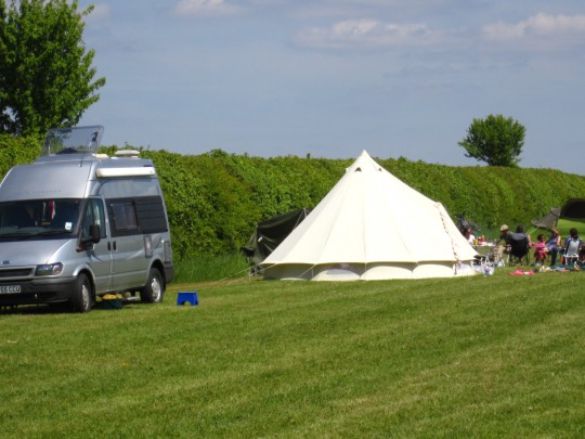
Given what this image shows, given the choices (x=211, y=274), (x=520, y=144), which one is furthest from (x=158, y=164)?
(x=520, y=144)

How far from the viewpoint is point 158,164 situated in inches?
1166

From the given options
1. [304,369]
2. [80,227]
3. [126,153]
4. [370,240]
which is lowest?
[304,369]

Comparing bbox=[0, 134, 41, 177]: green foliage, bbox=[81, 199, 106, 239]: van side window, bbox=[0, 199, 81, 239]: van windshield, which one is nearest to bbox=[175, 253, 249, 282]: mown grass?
bbox=[0, 134, 41, 177]: green foliage

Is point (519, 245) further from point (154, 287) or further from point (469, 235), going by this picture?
point (154, 287)

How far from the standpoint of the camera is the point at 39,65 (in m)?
36.1

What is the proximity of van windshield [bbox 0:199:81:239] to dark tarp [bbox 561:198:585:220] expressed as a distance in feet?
69.8

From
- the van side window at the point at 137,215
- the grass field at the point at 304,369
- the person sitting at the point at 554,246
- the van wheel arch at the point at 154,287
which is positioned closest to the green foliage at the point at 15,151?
the van side window at the point at 137,215

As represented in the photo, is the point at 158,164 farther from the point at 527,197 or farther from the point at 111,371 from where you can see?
the point at 527,197

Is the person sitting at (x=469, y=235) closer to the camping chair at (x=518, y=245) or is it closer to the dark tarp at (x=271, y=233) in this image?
the camping chair at (x=518, y=245)

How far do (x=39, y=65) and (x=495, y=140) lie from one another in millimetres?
41454

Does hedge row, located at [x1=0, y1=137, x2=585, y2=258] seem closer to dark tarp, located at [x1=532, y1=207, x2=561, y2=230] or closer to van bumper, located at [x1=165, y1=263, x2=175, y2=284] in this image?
van bumper, located at [x1=165, y1=263, x2=175, y2=284]

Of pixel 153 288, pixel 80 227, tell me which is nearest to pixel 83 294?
pixel 80 227

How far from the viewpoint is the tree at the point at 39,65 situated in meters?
35.9

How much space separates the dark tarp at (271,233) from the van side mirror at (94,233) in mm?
10644
